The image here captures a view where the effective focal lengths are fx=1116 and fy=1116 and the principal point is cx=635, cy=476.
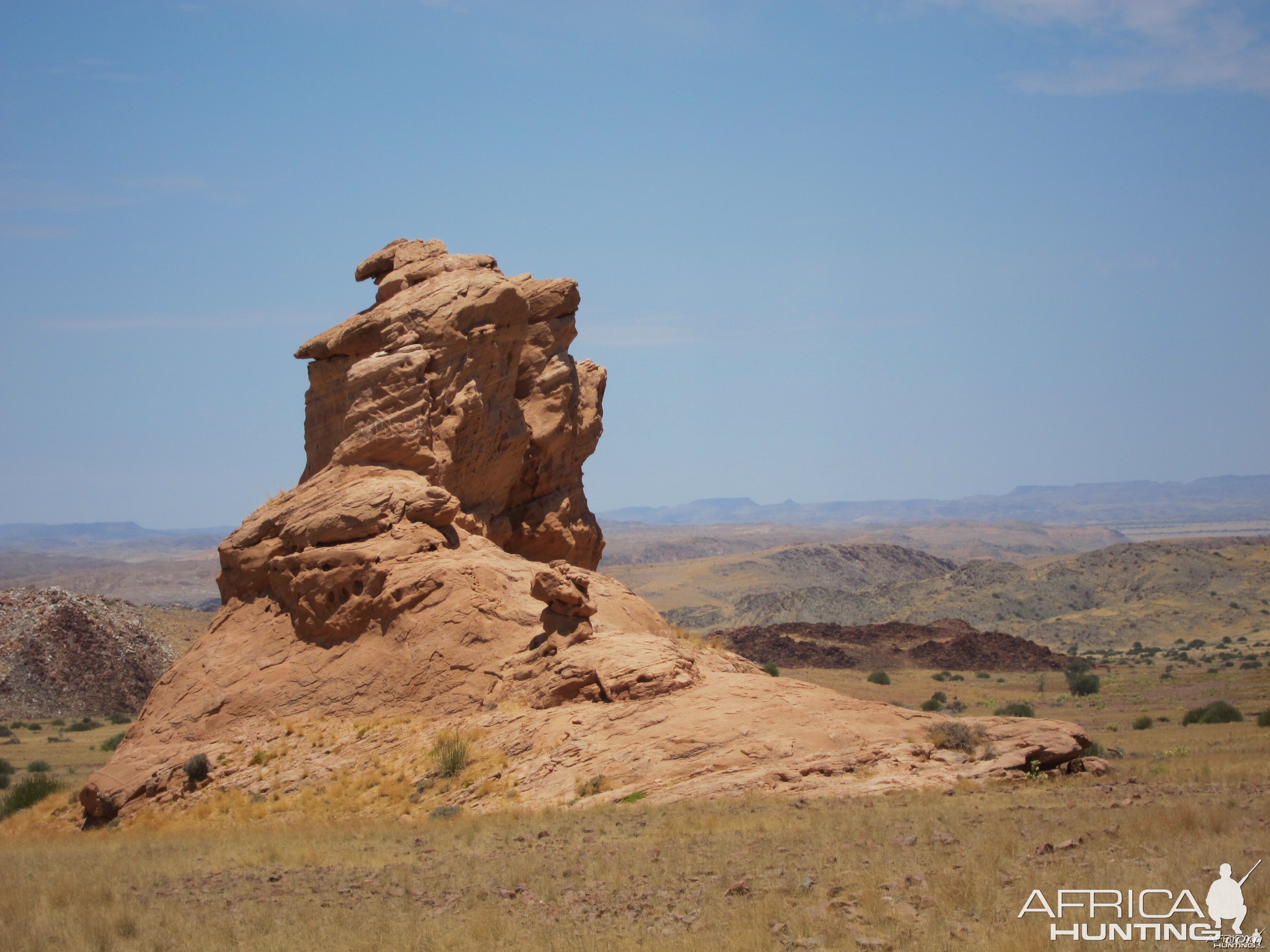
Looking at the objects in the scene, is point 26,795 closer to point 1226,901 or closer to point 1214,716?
point 1226,901

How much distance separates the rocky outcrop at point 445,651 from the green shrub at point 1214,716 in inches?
581

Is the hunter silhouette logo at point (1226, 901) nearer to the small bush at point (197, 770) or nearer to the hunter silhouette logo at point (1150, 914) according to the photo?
the hunter silhouette logo at point (1150, 914)

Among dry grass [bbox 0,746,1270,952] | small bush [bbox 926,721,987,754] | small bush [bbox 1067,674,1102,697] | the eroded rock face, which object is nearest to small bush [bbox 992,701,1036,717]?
small bush [bbox 1067,674,1102,697]

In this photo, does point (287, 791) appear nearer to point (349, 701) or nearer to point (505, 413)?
point (349, 701)

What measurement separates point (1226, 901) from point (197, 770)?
51.4 feet

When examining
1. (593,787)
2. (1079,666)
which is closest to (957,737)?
(593,787)

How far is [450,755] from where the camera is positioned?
57.5 feet

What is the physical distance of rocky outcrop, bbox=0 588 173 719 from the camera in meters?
49.8

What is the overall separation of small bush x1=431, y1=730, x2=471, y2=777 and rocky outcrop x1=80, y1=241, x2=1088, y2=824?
0.26 meters

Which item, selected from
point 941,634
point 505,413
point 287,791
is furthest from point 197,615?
point 287,791

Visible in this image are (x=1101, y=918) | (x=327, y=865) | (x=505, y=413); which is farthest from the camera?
(x=505, y=413)

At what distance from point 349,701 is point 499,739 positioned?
3394mm

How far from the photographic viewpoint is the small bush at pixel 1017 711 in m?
33.8

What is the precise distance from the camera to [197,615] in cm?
6681
